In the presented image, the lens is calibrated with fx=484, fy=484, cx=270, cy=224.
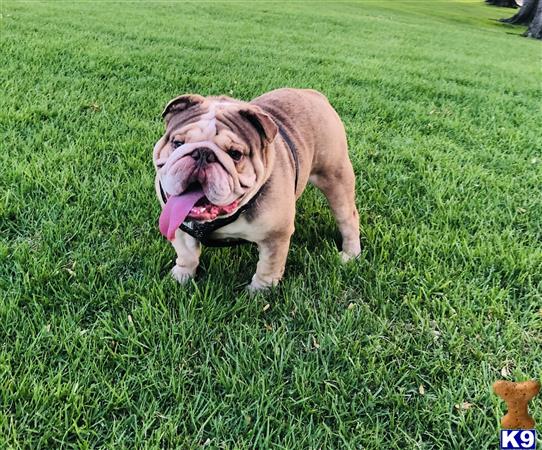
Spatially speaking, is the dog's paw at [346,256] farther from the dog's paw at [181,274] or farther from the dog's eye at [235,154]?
the dog's eye at [235,154]

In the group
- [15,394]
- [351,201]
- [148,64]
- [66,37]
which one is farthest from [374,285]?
[66,37]

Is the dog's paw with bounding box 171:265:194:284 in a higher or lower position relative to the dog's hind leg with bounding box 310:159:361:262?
lower

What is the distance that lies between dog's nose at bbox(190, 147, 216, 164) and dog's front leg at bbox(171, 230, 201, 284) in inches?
24.1

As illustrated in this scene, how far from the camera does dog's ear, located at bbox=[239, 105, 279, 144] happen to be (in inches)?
88.8

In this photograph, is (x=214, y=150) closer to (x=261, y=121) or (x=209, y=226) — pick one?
(x=261, y=121)

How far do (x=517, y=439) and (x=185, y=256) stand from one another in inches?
69.8

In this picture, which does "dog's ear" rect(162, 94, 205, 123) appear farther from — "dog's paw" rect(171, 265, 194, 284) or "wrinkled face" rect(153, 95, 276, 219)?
"dog's paw" rect(171, 265, 194, 284)

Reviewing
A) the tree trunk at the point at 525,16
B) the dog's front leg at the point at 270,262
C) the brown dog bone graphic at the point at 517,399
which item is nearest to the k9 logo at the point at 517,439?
the brown dog bone graphic at the point at 517,399

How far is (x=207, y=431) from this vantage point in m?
1.97

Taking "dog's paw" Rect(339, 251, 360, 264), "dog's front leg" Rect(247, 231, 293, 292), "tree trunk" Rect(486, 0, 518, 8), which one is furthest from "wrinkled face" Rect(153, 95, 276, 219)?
"tree trunk" Rect(486, 0, 518, 8)

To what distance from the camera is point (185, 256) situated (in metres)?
2.68

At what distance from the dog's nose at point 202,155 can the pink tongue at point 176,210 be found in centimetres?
15

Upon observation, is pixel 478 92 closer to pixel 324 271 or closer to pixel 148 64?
pixel 148 64

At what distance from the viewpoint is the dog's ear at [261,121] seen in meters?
2.26
